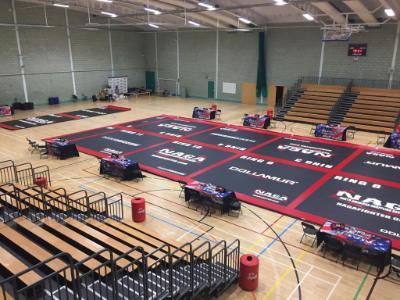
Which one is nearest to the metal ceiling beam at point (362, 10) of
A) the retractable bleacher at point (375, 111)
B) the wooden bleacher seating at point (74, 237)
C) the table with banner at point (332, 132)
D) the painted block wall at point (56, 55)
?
the retractable bleacher at point (375, 111)

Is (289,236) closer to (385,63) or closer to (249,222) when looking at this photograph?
(249,222)

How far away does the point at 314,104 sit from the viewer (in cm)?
2417

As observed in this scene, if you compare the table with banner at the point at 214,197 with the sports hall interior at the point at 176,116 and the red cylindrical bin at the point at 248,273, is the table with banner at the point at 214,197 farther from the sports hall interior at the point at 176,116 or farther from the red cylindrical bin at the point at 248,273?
the red cylindrical bin at the point at 248,273

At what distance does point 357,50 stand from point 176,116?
1330 centimetres

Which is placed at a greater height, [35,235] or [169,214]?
[35,235]

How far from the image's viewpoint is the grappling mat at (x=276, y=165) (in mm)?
10938

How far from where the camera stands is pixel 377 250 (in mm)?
7734

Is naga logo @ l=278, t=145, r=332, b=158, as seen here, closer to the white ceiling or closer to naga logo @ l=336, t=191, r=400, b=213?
naga logo @ l=336, t=191, r=400, b=213

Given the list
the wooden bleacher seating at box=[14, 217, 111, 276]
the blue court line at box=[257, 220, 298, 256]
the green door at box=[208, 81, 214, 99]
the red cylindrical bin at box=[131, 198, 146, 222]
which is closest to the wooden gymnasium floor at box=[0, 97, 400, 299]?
the blue court line at box=[257, 220, 298, 256]

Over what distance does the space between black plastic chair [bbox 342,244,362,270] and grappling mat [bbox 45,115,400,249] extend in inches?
58.6

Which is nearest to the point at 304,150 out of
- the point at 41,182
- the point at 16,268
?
the point at 41,182

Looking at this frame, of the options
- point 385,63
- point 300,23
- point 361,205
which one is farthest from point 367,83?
point 361,205

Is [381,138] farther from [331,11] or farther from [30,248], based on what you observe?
[30,248]

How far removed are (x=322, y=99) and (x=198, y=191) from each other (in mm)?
16736
